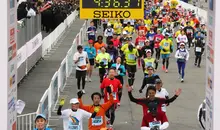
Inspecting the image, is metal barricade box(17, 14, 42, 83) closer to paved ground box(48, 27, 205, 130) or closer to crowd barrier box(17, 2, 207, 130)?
crowd barrier box(17, 2, 207, 130)

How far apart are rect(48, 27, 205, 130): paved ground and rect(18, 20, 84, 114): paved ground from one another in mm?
997

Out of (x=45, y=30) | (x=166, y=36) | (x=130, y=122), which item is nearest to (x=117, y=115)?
(x=130, y=122)

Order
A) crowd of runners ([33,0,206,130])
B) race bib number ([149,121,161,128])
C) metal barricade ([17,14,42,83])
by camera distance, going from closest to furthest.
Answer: race bib number ([149,121,161,128]) < crowd of runners ([33,0,206,130]) < metal barricade ([17,14,42,83])

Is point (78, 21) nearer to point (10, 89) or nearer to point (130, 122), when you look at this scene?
point (130, 122)

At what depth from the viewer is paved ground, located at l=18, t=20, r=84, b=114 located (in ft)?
73.3

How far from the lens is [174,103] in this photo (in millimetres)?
21750

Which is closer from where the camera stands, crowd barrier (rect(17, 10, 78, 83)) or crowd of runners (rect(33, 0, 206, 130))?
crowd of runners (rect(33, 0, 206, 130))

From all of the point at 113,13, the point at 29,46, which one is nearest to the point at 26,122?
the point at 113,13

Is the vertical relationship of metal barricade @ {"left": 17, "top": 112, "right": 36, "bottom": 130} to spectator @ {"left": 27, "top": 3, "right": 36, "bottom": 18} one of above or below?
below

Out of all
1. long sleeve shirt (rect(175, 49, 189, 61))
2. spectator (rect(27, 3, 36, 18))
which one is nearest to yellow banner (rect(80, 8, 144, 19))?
long sleeve shirt (rect(175, 49, 189, 61))

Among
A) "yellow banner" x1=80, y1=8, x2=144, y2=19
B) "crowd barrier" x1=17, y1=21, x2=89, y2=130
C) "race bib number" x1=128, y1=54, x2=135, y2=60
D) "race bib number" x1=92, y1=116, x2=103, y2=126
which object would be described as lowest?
"crowd barrier" x1=17, y1=21, x2=89, y2=130

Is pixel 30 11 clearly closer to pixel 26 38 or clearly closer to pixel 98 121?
pixel 26 38

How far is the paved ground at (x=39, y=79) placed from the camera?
2234cm

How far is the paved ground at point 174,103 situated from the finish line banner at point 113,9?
421cm
